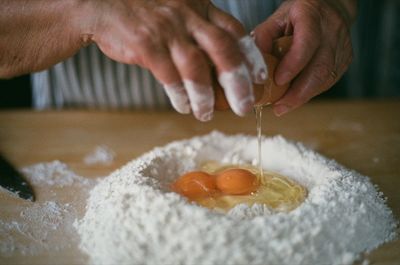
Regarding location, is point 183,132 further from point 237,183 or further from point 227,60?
point 227,60

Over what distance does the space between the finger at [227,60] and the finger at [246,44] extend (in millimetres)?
16

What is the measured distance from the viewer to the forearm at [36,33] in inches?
47.5

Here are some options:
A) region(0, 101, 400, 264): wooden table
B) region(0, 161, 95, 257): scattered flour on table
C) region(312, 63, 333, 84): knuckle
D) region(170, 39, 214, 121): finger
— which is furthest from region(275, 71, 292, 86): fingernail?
region(0, 161, 95, 257): scattered flour on table

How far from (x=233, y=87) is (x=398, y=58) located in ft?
5.79

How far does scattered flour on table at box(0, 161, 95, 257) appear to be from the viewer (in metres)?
1.18

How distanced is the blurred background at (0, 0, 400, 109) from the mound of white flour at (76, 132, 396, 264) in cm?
128

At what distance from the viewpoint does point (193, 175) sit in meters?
1.26

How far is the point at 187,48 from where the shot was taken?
1016 mm

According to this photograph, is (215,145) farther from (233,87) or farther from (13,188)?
(13,188)

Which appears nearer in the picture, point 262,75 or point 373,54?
point 262,75

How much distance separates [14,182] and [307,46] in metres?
0.86

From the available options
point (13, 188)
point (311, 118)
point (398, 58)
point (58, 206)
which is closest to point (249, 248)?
point (58, 206)

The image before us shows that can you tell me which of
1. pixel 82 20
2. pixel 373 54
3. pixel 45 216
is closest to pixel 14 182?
pixel 45 216

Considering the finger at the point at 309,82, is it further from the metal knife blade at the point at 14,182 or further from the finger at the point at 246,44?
the metal knife blade at the point at 14,182
